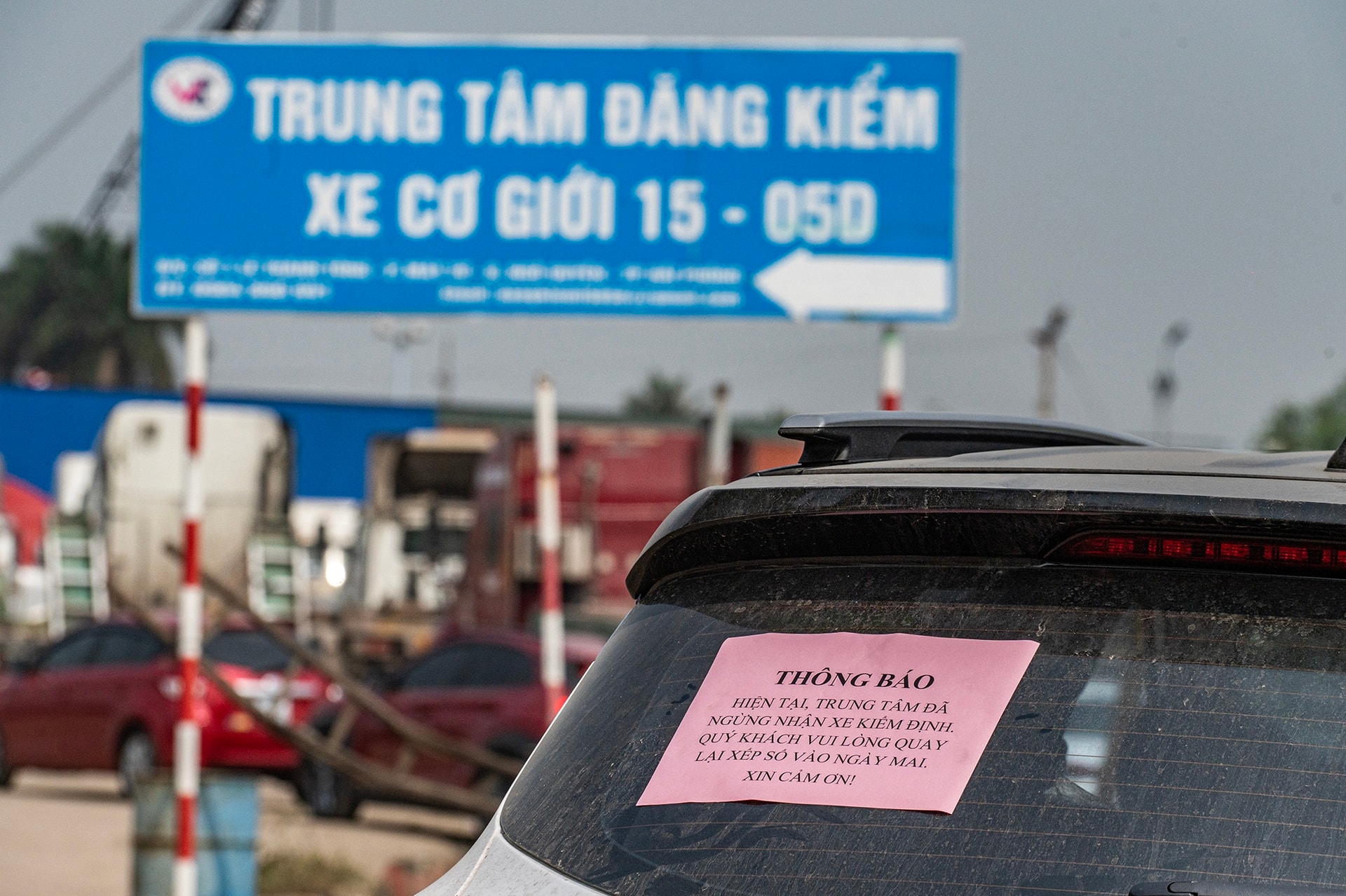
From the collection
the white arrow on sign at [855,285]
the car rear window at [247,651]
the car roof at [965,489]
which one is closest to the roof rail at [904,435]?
the car roof at [965,489]

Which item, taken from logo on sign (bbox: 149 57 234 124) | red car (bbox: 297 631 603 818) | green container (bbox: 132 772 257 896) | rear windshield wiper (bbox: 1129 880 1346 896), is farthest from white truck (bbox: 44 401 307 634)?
rear windshield wiper (bbox: 1129 880 1346 896)

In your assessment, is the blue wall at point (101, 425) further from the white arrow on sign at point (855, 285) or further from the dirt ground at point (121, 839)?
the white arrow on sign at point (855, 285)

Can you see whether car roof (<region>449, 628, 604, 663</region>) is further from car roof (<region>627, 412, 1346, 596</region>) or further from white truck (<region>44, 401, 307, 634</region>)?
car roof (<region>627, 412, 1346, 596</region>)

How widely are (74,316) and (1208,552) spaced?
74690mm

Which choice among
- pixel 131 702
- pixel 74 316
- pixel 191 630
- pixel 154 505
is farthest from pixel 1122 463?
pixel 74 316

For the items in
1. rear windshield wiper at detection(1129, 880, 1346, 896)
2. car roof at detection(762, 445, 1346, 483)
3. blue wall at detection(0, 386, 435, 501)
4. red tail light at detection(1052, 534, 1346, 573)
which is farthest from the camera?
blue wall at detection(0, 386, 435, 501)

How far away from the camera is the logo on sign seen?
24.0 ft

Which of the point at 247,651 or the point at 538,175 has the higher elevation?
the point at 538,175

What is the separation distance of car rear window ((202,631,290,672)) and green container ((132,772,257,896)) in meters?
7.85

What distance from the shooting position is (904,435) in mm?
2537

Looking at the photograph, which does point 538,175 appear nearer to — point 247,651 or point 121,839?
point 121,839

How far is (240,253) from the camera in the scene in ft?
23.9

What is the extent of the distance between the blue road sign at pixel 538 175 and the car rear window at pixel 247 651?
28.9 ft

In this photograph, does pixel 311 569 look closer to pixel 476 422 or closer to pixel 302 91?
pixel 302 91
